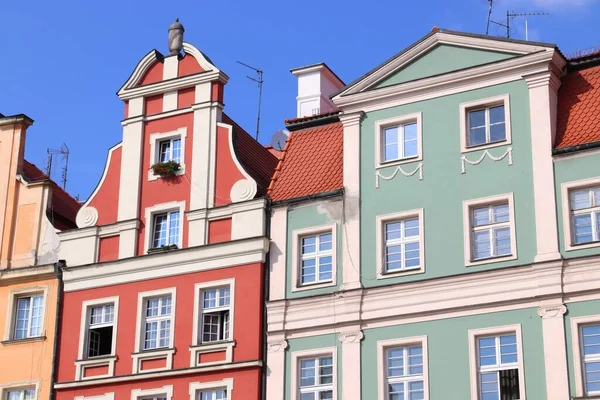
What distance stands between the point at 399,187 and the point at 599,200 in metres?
5.32

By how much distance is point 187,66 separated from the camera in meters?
36.5

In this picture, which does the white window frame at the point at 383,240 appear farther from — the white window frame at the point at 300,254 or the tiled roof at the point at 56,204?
the tiled roof at the point at 56,204

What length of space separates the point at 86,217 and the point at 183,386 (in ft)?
21.6

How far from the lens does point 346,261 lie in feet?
104

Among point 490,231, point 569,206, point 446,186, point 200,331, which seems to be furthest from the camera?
point 200,331

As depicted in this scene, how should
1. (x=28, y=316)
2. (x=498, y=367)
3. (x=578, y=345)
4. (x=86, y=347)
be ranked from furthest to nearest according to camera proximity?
(x=28, y=316) → (x=86, y=347) → (x=498, y=367) → (x=578, y=345)

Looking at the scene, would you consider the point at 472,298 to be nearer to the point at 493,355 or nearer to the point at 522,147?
the point at 493,355

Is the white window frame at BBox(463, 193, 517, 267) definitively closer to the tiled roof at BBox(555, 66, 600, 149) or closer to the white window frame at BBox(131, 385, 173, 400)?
the tiled roof at BBox(555, 66, 600, 149)

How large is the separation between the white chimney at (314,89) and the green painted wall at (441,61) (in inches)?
194

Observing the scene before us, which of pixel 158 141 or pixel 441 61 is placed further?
pixel 158 141

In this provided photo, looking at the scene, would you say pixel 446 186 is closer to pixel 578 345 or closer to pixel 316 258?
pixel 316 258

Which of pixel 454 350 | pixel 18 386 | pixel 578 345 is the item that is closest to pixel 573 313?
pixel 578 345

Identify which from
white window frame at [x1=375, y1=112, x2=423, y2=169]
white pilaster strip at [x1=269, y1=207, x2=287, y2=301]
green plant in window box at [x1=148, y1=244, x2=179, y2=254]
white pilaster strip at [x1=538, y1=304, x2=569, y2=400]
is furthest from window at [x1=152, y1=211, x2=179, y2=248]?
white pilaster strip at [x1=538, y1=304, x2=569, y2=400]

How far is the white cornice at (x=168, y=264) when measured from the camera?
3297 centimetres
